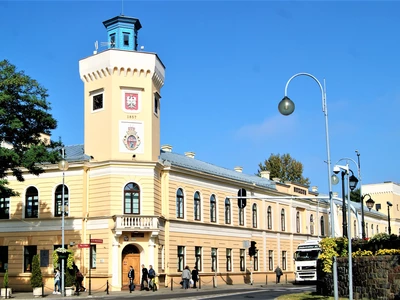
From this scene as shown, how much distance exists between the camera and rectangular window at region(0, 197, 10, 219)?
46.2 m

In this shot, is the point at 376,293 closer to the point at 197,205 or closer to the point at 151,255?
the point at 151,255

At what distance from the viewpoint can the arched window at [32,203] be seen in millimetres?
45344

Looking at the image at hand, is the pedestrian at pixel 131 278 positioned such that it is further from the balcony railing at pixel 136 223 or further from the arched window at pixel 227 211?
the arched window at pixel 227 211

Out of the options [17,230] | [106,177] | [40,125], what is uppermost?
[40,125]

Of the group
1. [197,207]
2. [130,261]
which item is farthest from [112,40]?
[130,261]

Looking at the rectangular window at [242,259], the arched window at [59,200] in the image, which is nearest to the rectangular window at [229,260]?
the rectangular window at [242,259]

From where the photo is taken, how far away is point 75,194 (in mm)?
43844

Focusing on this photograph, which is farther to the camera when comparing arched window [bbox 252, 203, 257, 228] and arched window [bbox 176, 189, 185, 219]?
arched window [bbox 252, 203, 257, 228]

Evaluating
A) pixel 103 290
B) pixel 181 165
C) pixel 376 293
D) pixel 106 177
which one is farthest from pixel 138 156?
pixel 376 293

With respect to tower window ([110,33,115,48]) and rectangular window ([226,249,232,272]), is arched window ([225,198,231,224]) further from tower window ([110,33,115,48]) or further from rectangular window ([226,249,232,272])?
tower window ([110,33,115,48])

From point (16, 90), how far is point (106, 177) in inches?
346

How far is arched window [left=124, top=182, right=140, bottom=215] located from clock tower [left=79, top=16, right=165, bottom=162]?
1.92 m

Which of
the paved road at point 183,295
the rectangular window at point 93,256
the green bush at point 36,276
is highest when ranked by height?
the rectangular window at point 93,256

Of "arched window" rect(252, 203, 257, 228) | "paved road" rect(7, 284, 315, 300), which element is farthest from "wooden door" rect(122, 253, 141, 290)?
"arched window" rect(252, 203, 257, 228)
